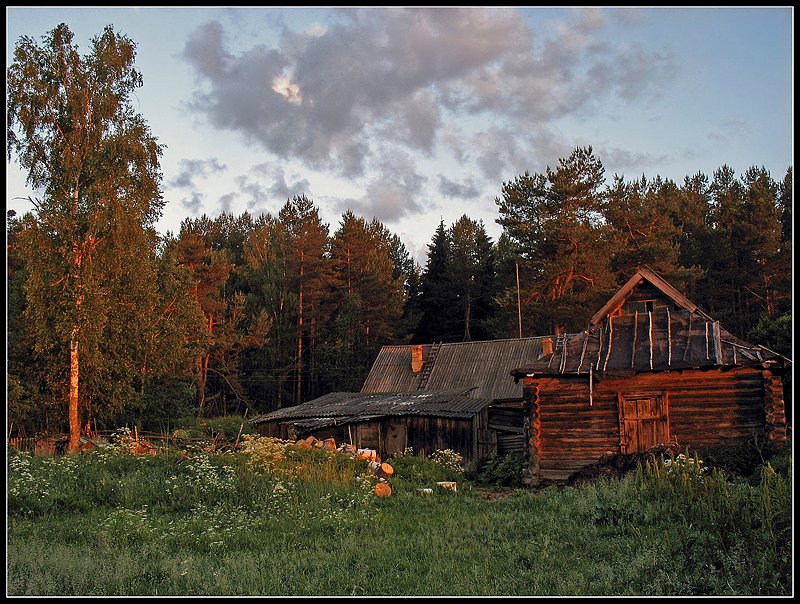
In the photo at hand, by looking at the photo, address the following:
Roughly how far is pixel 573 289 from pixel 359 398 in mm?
16875

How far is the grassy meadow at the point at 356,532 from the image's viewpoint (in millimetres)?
8250

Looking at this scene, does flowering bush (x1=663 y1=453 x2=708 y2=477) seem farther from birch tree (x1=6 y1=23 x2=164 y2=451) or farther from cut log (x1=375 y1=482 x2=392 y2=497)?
birch tree (x1=6 y1=23 x2=164 y2=451)

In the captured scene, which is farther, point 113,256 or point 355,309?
point 355,309

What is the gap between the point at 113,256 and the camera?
25.4 meters

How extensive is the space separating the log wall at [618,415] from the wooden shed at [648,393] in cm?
3

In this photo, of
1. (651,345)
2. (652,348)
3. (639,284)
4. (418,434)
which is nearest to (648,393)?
(652,348)

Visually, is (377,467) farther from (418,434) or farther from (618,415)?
(418,434)

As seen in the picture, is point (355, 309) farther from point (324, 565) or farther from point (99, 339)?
point (324, 565)

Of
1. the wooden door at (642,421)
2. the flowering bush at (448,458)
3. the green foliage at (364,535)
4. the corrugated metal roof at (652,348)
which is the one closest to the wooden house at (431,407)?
the flowering bush at (448,458)

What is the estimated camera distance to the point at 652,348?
790 inches

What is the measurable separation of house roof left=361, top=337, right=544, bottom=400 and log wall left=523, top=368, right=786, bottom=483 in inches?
386

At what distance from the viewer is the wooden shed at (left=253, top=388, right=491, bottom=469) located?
82.9 ft

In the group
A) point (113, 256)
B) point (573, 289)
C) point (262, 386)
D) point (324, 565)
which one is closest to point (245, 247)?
point (262, 386)

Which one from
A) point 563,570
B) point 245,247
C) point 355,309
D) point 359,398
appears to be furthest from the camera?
point 245,247
